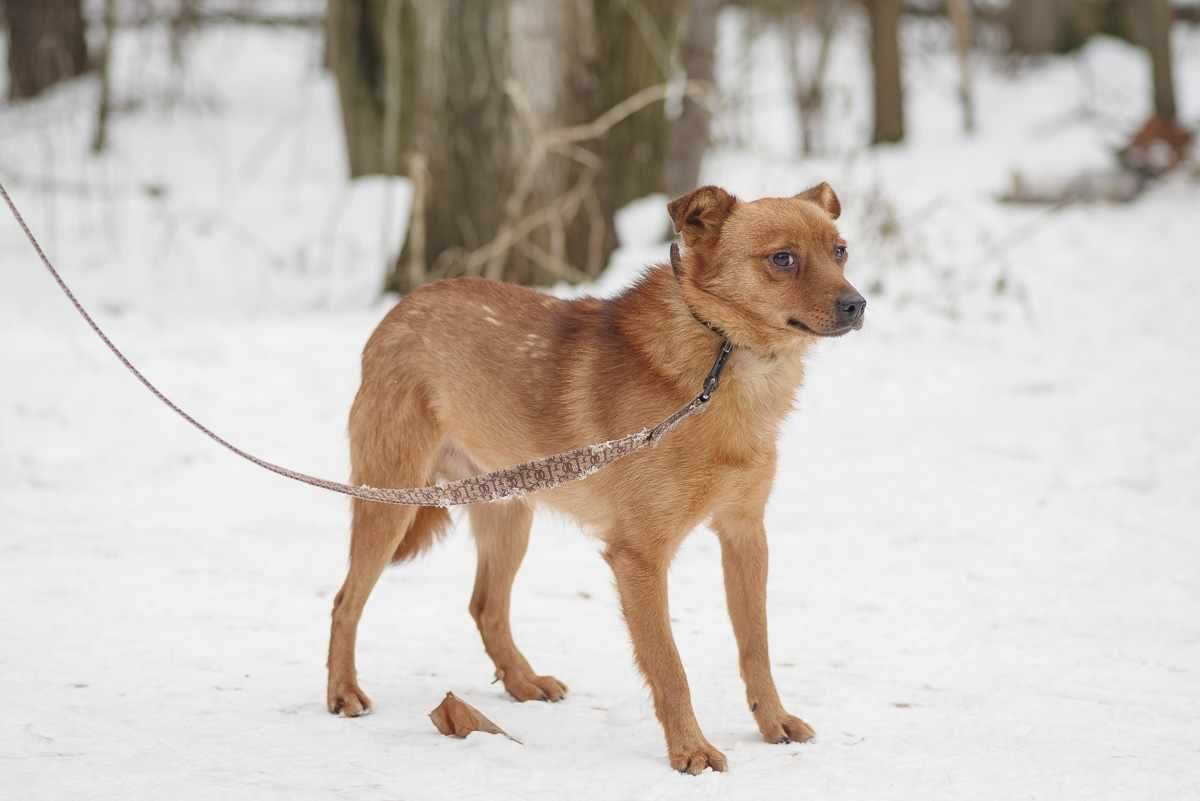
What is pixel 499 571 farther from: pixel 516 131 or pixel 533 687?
pixel 516 131

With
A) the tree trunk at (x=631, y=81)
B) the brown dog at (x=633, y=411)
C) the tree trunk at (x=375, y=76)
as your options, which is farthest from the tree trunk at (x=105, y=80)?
the brown dog at (x=633, y=411)

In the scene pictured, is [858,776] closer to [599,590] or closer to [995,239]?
[599,590]

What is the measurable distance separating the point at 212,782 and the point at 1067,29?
635 inches

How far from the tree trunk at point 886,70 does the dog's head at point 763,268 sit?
1095 centimetres

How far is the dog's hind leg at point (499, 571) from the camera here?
14.3ft

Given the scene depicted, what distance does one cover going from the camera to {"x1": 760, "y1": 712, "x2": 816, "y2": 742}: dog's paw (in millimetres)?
3881

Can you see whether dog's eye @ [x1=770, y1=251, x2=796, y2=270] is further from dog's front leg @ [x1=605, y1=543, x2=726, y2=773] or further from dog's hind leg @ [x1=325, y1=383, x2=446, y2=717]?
dog's hind leg @ [x1=325, y1=383, x2=446, y2=717]

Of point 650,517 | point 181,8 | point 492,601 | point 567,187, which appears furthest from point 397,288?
point 181,8

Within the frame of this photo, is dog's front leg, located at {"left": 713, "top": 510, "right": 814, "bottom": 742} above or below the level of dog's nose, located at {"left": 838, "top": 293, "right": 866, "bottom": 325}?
below

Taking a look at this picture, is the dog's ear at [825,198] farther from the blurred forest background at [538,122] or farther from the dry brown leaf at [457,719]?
the blurred forest background at [538,122]

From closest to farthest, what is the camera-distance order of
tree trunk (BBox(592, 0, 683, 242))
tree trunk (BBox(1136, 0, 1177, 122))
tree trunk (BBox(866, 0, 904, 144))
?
tree trunk (BBox(592, 0, 683, 242)) → tree trunk (BBox(1136, 0, 1177, 122)) → tree trunk (BBox(866, 0, 904, 144))

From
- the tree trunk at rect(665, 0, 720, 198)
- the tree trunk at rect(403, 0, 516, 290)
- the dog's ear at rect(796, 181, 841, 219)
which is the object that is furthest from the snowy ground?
the dog's ear at rect(796, 181, 841, 219)

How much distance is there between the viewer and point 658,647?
371 cm

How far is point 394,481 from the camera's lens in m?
4.14
